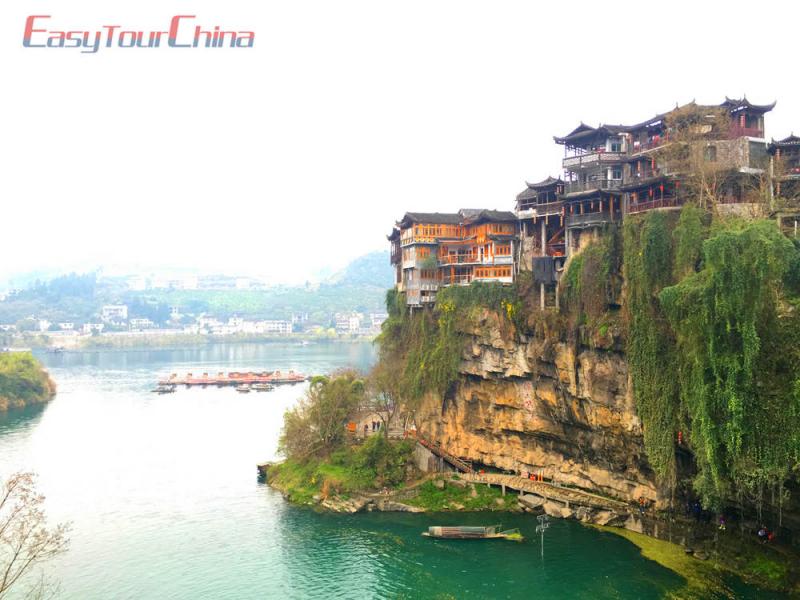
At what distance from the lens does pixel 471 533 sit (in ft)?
105

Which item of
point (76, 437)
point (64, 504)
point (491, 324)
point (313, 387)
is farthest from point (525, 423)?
point (76, 437)

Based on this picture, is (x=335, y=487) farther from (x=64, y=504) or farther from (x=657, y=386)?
(x=657, y=386)

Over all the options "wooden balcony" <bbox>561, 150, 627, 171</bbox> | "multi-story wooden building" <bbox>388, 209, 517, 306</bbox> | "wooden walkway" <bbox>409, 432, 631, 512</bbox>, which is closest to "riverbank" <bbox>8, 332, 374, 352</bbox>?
"multi-story wooden building" <bbox>388, 209, 517, 306</bbox>

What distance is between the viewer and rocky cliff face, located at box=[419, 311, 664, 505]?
32500 millimetres

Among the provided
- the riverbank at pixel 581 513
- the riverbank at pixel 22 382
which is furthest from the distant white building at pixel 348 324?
the riverbank at pixel 581 513

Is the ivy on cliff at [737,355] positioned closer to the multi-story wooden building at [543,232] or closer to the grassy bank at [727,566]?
the grassy bank at [727,566]

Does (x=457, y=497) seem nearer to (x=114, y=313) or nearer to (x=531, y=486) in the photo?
(x=531, y=486)

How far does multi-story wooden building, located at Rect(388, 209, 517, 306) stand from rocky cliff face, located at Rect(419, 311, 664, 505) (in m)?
3.85

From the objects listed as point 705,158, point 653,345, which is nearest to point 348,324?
point 705,158

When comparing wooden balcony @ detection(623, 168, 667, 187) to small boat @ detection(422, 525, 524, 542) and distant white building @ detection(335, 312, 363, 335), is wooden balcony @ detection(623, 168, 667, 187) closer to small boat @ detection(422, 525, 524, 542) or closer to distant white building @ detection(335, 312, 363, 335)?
small boat @ detection(422, 525, 524, 542)

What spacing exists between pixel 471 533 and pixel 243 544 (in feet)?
33.1

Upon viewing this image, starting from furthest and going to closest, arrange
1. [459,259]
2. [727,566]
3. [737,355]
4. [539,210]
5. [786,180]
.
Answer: [459,259] → [539,210] → [786,180] → [727,566] → [737,355]

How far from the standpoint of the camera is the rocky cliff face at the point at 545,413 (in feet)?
107

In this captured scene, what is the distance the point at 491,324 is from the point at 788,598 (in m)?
18.4
